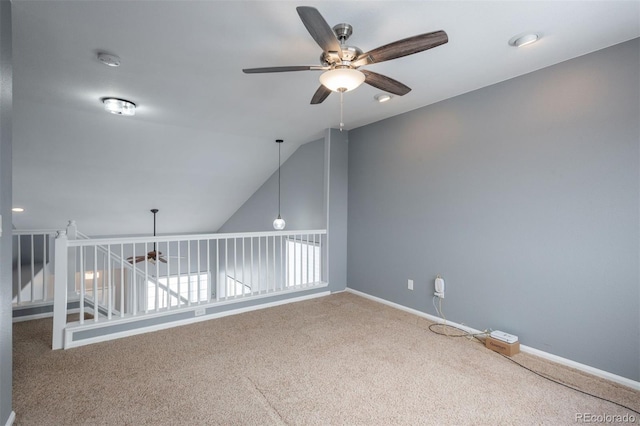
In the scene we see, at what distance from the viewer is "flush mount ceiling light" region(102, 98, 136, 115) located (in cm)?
344

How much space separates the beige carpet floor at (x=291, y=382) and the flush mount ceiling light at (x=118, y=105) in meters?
2.48

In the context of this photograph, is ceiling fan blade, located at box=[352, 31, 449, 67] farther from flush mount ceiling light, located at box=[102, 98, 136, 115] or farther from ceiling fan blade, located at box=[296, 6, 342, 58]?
flush mount ceiling light, located at box=[102, 98, 136, 115]

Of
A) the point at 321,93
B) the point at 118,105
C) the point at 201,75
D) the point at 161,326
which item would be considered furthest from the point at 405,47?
the point at 161,326

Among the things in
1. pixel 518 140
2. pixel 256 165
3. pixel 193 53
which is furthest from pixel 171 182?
pixel 518 140

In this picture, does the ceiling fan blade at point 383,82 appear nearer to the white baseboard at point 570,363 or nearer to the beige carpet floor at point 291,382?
the beige carpet floor at point 291,382

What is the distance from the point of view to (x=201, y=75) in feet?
9.56

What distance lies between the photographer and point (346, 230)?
4.90 meters

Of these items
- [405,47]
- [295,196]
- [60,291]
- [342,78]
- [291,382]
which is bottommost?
[291,382]

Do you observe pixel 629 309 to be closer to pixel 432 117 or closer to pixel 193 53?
pixel 432 117

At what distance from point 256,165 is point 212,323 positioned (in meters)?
3.56

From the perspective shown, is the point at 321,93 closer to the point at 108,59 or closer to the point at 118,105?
the point at 108,59

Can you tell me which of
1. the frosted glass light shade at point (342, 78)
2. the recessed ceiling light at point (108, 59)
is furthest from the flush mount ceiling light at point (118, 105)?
the frosted glass light shade at point (342, 78)

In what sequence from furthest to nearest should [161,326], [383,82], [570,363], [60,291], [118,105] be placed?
[118,105], [161,326], [60,291], [570,363], [383,82]

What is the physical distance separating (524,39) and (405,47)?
44.8 inches
